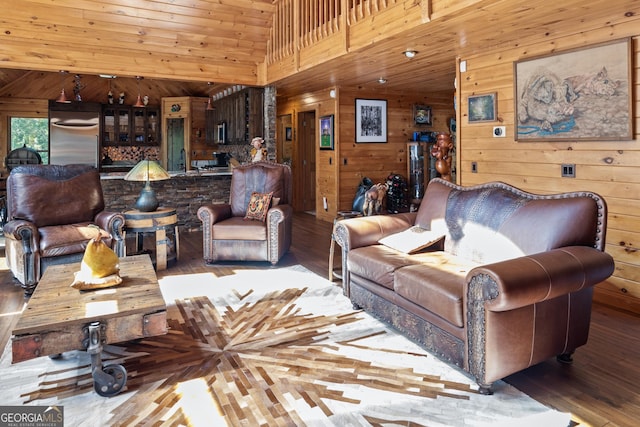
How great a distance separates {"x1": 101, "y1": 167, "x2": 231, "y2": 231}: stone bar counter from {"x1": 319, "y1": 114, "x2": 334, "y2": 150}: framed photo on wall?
6.14ft

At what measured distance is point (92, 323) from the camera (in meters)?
2.17

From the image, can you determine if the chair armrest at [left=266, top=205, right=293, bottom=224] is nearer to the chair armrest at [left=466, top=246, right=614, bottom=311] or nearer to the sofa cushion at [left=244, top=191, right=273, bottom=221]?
the sofa cushion at [left=244, top=191, right=273, bottom=221]

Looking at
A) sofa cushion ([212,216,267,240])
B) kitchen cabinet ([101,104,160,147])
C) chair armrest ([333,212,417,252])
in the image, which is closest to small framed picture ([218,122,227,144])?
kitchen cabinet ([101,104,160,147])

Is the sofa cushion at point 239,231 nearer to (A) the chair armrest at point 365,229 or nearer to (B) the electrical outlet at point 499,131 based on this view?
(A) the chair armrest at point 365,229

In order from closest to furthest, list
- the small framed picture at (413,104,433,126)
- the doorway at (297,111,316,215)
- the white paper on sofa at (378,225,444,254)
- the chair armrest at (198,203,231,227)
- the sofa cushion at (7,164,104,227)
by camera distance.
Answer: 1. the white paper on sofa at (378,225,444,254)
2. the sofa cushion at (7,164,104,227)
3. the chair armrest at (198,203,231,227)
4. the small framed picture at (413,104,433,126)
5. the doorway at (297,111,316,215)

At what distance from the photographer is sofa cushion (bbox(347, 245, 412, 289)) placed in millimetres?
2963

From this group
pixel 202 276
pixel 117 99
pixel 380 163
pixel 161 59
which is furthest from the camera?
pixel 117 99

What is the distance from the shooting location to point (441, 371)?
8.20 ft

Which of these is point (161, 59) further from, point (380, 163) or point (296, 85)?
point (380, 163)

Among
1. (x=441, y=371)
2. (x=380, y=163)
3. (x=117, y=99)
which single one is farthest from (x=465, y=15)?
(x=117, y=99)

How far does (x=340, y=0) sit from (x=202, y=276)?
346 centimetres

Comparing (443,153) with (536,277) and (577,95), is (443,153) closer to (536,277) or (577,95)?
(577,95)

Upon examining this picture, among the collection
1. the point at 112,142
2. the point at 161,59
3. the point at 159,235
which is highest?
the point at 161,59

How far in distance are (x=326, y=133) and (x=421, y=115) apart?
1819 mm
